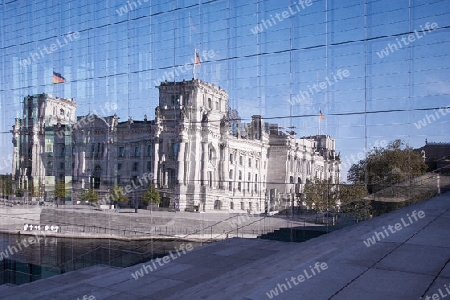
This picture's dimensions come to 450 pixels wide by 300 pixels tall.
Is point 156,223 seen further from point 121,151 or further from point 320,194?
point 320,194

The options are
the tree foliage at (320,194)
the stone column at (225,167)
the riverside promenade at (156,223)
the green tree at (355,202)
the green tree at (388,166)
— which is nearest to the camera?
the green tree at (355,202)

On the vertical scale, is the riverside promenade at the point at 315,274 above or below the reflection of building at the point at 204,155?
below

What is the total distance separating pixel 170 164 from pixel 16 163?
428 inches

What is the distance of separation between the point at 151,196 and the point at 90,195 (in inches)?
137

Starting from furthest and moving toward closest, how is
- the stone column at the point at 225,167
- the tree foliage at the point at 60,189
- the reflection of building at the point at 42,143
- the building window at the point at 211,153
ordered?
1. the reflection of building at the point at 42,143
2. the tree foliage at the point at 60,189
3. the building window at the point at 211,153
4. the stone column at the point at 225,167

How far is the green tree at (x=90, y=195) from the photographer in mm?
17656

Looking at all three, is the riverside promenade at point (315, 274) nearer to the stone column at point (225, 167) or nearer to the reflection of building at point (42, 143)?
the stone column at point (225, 167)

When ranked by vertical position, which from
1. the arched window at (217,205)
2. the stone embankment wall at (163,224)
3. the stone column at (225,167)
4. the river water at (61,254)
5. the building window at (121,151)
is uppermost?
the building window at (121,151)

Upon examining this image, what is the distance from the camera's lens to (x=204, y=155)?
15.4 meters

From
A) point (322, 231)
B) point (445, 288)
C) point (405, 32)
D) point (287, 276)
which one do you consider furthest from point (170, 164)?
point (445, 288)

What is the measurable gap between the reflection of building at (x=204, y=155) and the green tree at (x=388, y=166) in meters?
0.92

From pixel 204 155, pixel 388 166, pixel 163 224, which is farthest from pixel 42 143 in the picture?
pixel 388 166

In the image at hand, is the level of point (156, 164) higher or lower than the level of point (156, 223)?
higher

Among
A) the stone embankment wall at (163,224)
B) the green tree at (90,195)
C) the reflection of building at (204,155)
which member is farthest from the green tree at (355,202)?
the green tree at (90,195)
